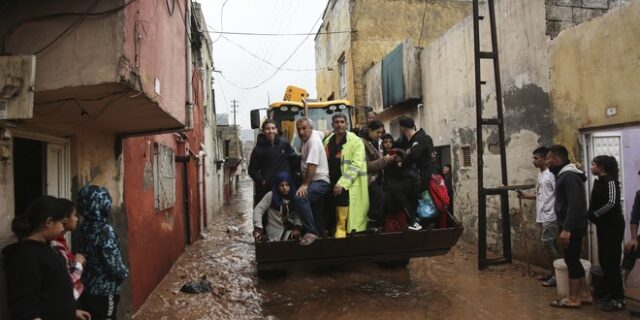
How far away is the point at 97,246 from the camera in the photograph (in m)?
3.29

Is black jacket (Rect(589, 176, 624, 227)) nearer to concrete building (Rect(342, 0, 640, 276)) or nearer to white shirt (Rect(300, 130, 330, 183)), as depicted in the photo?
concrete building (Rect(342, 0, 640, 276))

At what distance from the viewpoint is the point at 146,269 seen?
20.3ft

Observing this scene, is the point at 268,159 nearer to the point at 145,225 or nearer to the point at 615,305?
the point at 145,225

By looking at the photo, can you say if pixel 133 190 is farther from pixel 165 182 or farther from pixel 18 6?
pixel 18 6

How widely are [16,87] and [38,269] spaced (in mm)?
1041

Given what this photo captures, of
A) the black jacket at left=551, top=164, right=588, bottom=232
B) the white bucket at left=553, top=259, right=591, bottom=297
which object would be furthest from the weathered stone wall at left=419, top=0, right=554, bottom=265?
the black jacket at left=551, top=164, right=588, bottom=232

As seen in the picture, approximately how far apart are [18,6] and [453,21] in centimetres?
1650

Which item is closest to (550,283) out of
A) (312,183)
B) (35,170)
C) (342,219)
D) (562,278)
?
(562,278)

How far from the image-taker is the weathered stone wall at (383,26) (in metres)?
16.5

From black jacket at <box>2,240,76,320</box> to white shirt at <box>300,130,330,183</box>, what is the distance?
3189mm

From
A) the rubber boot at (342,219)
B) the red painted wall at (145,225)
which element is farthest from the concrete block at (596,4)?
the red painted wall at (145,225)

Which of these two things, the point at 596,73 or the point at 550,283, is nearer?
the point at 596,73

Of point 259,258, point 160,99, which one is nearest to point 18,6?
point 160,99

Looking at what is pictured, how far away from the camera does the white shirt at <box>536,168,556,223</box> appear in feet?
20.6
